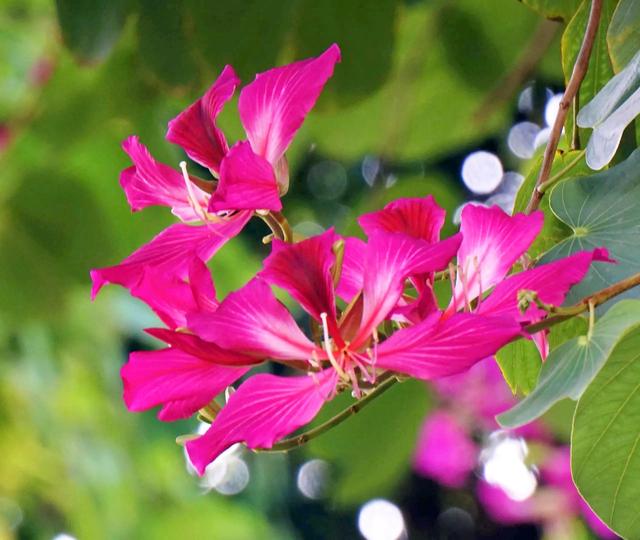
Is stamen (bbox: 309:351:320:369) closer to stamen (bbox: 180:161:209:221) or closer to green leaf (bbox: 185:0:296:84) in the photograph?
stamen (bbox: 180:161:209:221)

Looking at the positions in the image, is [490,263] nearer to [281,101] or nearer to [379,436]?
[281,101]

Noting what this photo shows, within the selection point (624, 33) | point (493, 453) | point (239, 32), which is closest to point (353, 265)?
point (624, 33)

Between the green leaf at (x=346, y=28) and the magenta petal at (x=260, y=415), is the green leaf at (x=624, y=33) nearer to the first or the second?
the magenta petal at (x=260, y=415)

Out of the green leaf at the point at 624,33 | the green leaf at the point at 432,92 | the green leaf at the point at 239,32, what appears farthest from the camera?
the green leaf at the point at 432,92

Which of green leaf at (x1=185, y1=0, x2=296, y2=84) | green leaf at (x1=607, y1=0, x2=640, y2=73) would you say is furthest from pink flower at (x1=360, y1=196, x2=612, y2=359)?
green leaf at (x1=185, y1=0, x2=296, y2=84)

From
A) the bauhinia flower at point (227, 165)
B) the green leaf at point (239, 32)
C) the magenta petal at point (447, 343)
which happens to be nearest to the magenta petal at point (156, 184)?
the bauhinia flower at point (227, 165)

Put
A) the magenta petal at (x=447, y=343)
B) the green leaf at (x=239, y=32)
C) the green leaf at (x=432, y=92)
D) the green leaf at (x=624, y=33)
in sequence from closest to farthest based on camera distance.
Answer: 1. the magenta petal at (x=447, y=343)
2. the green leaf at (x=624, y=33)
3. the green leaf at (x=239, y=32)
4. the green leaf at (x=432, y=92)
